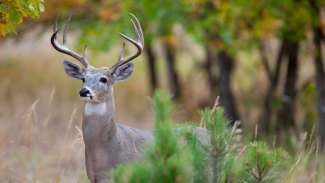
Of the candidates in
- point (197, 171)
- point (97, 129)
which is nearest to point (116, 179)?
point (197, 171)

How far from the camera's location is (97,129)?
8.12m

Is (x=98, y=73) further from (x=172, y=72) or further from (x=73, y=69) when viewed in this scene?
(x=172, y=72)

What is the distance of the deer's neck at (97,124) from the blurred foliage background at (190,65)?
38.6 inches

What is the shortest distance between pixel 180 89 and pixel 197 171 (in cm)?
1512

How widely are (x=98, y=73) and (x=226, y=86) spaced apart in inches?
355

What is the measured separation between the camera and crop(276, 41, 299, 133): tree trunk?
1633 centimetres

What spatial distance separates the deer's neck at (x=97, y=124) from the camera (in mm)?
8125

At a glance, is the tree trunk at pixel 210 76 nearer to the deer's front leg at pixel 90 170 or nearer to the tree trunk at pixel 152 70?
the tree trunk at pixel 152 70

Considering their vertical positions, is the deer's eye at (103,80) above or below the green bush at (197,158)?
A: above

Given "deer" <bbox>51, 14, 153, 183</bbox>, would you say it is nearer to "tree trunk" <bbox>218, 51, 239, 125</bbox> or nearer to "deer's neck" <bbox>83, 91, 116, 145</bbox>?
"deer's neck" <bbox>83, 91, 116, 145</bbox>

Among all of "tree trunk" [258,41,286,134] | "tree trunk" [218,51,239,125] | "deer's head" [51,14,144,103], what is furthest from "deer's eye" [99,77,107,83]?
"tree trunk" [258,41,286,134]

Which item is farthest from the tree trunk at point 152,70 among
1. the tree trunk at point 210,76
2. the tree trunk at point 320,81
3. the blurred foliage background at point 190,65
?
the tree trunk at point 320,81

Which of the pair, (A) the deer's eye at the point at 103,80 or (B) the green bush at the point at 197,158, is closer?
(B) the green bush at the point at 197,158

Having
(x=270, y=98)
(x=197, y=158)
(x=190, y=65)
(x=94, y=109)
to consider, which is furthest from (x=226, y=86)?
(x=197, y=158)
